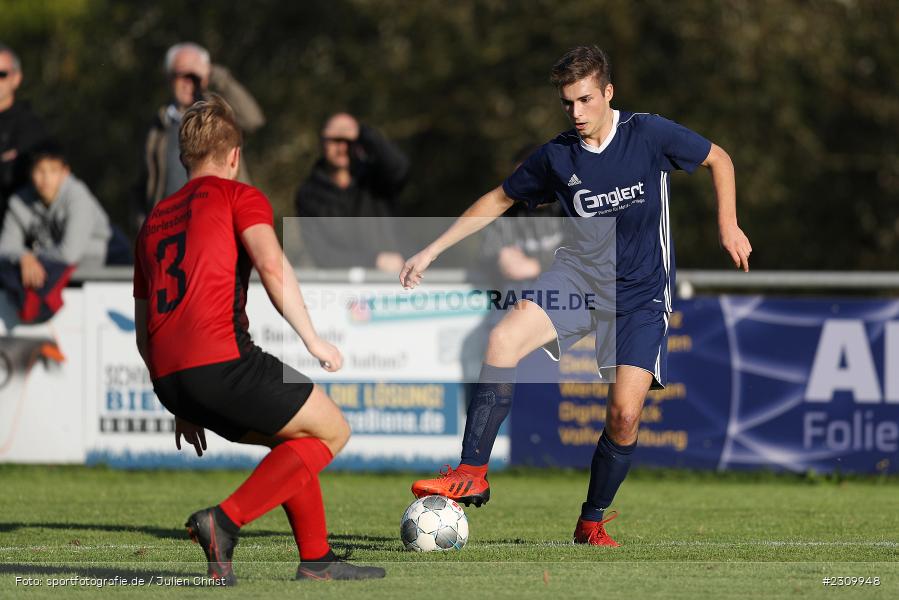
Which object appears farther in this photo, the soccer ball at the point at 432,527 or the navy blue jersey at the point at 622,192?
the navy blue jersey at the point at 622,192


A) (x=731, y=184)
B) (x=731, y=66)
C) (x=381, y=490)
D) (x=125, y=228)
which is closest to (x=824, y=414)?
(x=381, y=490)

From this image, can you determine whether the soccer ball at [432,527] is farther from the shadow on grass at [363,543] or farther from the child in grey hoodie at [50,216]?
the child in grey hoodie at [50,216]

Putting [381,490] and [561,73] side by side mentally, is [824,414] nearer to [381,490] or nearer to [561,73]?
[381,490]

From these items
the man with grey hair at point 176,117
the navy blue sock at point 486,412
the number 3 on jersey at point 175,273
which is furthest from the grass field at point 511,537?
the man with grey hair at point 176,117

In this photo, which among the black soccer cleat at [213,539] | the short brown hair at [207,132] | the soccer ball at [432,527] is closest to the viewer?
the black soccer cleat at [213,539]

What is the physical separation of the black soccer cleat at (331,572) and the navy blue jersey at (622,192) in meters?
2.20

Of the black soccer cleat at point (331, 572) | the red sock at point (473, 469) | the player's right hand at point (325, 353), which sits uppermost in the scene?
the player's right hand at point (325, 353)

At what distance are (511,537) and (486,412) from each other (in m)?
0.98

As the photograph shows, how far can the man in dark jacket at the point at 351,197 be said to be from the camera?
11570mm

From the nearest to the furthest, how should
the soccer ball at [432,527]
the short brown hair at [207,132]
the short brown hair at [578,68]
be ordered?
the short brown hair at [207,132]
the soccer ball at [432,527]
the short brown hair at [578,68]

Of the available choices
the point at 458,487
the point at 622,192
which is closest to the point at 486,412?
the point at 458,487

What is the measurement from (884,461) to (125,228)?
15113mm

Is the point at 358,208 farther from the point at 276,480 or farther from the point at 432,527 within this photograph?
the point at 276,480

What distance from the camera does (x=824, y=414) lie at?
35.3ft
